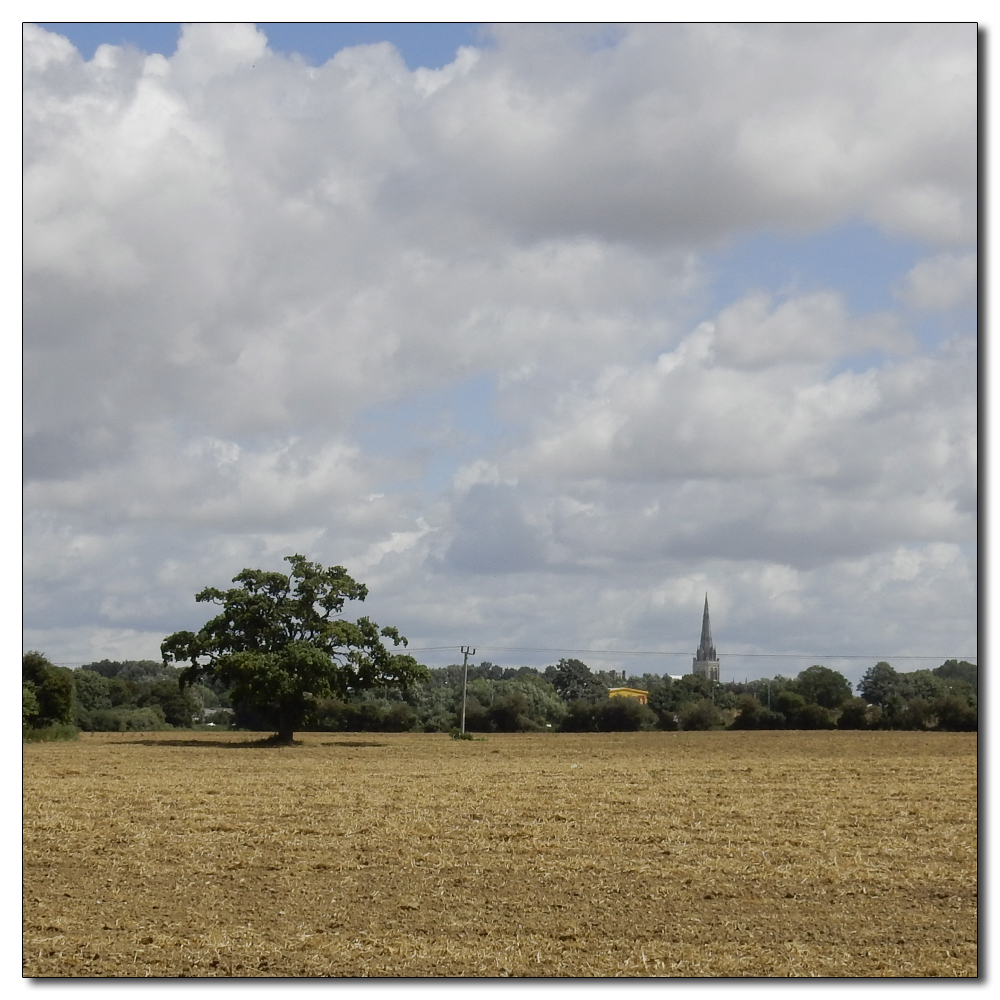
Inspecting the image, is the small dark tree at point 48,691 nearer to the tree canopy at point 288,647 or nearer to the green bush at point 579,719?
the tree canopy at point 288,647

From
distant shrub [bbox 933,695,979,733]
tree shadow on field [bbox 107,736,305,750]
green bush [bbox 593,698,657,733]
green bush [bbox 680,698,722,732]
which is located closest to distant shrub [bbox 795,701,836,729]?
green bush [bbox 680,698,722,732]

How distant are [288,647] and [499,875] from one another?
28.0m

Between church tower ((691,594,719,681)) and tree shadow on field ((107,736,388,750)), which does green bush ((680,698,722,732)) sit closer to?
church tower ((691,594,719,681))

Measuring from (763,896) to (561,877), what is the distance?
2341 millimetres

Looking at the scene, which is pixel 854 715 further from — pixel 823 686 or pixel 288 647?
pixel 288 647

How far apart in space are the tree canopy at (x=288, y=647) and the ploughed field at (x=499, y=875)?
43.3ft

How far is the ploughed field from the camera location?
9336 mm

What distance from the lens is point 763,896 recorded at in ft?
38.4

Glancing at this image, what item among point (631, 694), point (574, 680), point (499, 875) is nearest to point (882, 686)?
point (631, 694)

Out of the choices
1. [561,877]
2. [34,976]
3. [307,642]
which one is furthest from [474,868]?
[307,642]

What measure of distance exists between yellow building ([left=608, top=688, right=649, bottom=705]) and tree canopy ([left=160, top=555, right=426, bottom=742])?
24.9 m

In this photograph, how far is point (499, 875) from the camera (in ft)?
42.0

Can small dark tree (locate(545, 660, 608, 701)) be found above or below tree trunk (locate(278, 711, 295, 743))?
below

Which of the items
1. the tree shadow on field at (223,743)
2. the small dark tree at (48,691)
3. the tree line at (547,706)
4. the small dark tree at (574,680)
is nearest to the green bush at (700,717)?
the tree line at (547,706)
